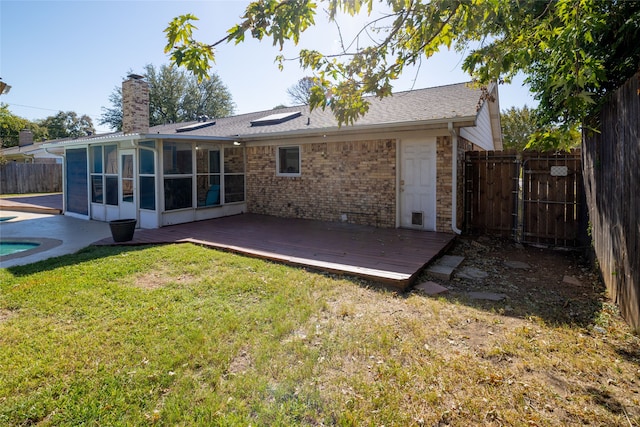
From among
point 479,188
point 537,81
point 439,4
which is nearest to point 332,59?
point 439,4

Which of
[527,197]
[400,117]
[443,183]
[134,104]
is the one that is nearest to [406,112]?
[400,117]

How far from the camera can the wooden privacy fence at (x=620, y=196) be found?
3391mm

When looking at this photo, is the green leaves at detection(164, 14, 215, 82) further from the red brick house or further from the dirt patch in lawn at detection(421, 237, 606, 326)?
the red brick house

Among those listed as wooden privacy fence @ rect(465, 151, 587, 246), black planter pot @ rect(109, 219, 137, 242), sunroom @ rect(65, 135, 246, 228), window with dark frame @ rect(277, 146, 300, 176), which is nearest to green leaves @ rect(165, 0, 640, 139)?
wooden privacy fence @ rect(465, 151, 587, 246)

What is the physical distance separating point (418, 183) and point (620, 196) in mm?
4682

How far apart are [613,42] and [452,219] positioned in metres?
4.13

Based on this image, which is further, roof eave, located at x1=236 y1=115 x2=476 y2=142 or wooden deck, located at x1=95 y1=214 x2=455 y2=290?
roof eave, located at x1=236 y1=115 x2=476 y2=142

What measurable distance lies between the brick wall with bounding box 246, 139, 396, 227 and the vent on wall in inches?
19.5

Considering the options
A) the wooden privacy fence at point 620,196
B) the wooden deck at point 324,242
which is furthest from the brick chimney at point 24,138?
the wooden privacy fence at point 620,196

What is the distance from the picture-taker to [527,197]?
295 inches

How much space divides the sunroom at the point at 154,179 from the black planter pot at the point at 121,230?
1.71m

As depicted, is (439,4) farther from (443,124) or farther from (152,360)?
(443,124)

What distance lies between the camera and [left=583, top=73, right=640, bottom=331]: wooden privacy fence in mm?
3391

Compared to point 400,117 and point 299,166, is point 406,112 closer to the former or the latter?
point 400,117
